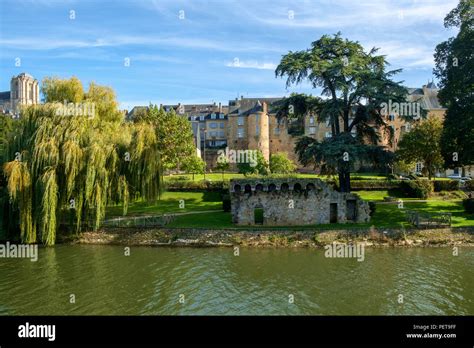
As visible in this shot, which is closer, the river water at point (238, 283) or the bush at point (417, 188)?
the river water at point (238, 283)

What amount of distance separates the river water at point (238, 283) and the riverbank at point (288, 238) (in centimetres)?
129

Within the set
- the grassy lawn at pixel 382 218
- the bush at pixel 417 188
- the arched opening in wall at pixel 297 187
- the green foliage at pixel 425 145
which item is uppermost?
the green foliage at pixel 425 145

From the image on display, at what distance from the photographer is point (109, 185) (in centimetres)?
2834

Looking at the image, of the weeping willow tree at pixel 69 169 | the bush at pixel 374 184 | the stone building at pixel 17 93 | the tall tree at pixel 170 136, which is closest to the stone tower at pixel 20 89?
the stone building at pixel 17 93

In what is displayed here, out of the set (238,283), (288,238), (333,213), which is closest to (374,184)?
(333,213)

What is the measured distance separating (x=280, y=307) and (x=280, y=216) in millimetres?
14157

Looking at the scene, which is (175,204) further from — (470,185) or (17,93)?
(17,93)

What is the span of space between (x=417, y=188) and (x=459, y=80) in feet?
41.0

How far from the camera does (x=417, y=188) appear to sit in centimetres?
3922

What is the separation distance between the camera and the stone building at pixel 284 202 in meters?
29.8

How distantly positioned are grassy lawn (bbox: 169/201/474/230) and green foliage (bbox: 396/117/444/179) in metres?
7.08

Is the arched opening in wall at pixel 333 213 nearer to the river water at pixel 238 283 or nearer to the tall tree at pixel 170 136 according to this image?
the river water at pixel 238 283

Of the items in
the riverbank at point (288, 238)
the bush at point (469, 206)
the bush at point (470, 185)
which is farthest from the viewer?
the bush at point (470, 185)
